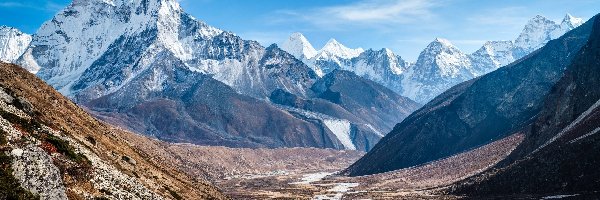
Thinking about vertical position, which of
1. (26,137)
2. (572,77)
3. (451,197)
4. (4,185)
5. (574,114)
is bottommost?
(451,197)

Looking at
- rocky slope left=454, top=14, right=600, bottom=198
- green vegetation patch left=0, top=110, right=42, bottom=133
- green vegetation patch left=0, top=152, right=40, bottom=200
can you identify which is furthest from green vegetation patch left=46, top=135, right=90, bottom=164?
rocky slope left=454, top=14, right=600, bottom=198

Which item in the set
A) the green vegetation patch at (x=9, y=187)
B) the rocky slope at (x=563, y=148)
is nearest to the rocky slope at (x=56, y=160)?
the green vegetation patch at (x=9, y=187)

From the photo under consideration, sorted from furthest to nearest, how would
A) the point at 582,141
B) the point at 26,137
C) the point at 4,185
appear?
the point at 582,141, the point at 26,137, the point at 4,185

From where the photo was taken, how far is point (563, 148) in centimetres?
13112

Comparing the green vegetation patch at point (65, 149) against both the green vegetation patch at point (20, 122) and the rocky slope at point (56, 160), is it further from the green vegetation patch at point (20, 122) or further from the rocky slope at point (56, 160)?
the green vegetation patch at point (20, 122)

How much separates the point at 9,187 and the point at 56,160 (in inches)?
482

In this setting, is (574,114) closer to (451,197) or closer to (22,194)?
(451,197)

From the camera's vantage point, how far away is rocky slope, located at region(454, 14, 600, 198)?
117375 millimetres

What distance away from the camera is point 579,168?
11719 centimetres

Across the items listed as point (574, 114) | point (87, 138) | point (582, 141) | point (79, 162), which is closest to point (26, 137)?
point (79, 162)

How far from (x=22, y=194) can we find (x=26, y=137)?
12.3m

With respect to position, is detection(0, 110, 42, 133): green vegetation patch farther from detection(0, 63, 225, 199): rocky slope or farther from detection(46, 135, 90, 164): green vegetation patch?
detection(46, 135, 90, 164): green vegetation patch

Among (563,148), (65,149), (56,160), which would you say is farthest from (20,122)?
(563,148)

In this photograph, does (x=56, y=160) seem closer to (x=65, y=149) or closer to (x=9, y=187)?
(x=65, y=149)
